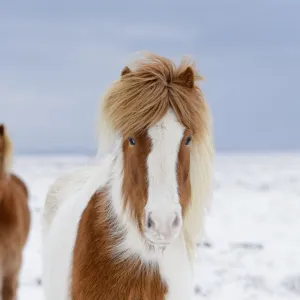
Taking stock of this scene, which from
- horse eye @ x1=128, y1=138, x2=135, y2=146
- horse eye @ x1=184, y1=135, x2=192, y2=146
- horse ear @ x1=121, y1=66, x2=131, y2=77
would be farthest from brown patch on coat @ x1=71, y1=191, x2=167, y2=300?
horse ear @ x1=121, y1=66, x2=131, y2=77

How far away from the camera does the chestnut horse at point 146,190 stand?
7.88 feet

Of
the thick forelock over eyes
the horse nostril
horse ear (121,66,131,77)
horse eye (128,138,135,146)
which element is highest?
horse ear (121,66,131,77)

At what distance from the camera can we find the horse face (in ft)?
7.50

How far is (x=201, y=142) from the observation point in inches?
104

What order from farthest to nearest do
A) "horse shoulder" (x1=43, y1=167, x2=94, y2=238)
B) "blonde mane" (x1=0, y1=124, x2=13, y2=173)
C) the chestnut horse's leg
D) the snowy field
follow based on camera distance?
the snowy field → the chestnut horse's leg → "blonde mane" (x1=0, y1=124, x2=13, y2=173) → "horse shoulder" (x1=43, y1=167, x2=94, y2=238)

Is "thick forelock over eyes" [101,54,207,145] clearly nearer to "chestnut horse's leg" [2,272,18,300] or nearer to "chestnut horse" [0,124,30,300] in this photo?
"chestnut horse" [0,124,30,300]

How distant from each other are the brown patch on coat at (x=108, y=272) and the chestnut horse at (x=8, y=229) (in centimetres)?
282

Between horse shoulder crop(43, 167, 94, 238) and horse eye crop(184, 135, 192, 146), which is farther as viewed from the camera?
horse shoulder crop(43, 167, 94, 238)

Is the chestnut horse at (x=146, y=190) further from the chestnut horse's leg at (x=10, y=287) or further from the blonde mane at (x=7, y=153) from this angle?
the chestnut horse's leg at (x=10, y=287)

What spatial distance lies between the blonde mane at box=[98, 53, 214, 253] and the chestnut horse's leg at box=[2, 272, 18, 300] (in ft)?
11.0

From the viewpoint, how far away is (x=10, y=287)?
5.63 m

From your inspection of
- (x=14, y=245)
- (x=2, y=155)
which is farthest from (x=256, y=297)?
(x=2, y=155)

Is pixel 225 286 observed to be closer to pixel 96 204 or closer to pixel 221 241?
pixel 221 241

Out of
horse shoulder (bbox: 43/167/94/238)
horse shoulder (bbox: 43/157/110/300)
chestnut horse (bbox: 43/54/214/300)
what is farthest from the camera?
horse shoulder (bbox: 43/167/94/238)
